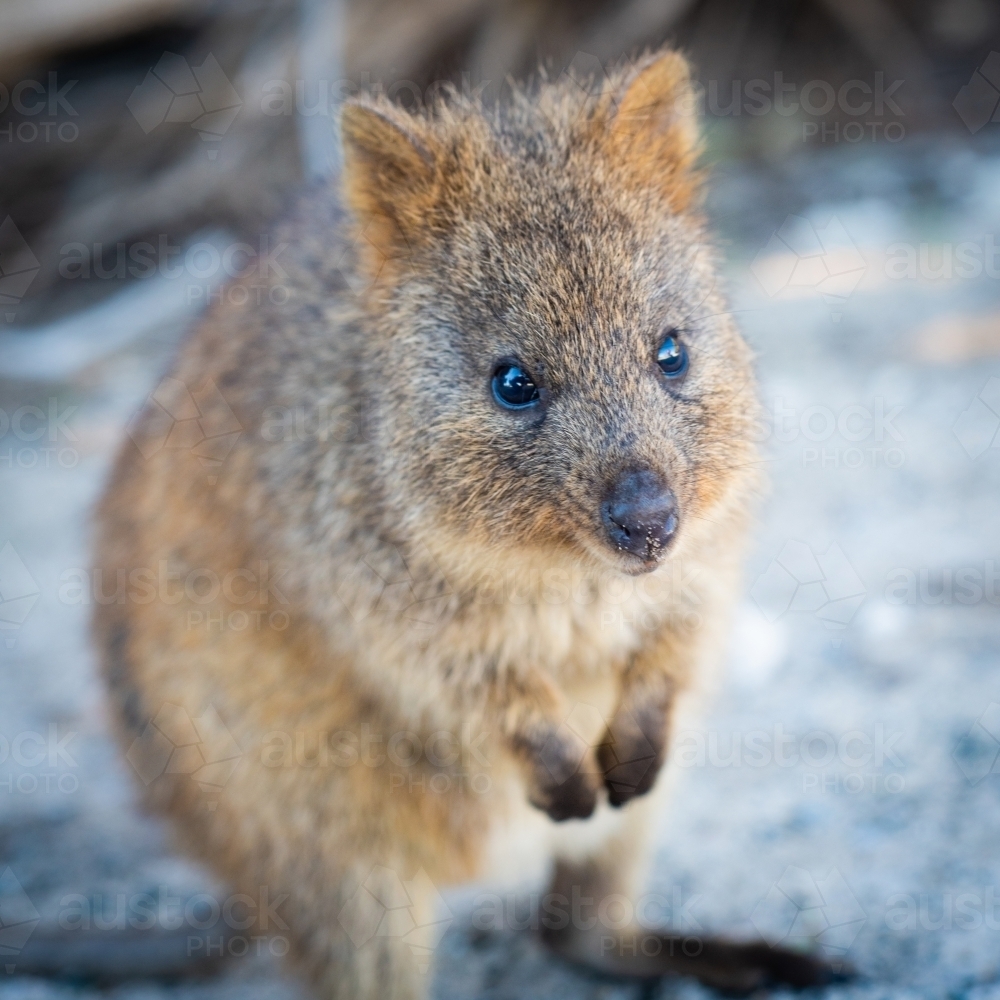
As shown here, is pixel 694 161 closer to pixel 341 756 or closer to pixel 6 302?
pixel 341 756

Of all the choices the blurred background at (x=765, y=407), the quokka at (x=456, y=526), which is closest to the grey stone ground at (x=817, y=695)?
the blurred background at (x=765, y=407)

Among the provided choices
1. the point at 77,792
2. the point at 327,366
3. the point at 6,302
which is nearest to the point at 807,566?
the point at 327,366

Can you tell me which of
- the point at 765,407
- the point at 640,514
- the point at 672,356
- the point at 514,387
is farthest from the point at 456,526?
the point at 765,407

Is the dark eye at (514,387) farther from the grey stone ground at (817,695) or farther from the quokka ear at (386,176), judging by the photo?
the grey stone ground at (817,695)

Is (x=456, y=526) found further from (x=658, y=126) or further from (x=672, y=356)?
(x=658, y=126)

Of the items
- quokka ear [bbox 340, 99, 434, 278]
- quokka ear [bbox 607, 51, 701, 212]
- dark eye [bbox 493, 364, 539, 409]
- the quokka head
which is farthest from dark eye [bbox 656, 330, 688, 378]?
quokka ear [bbox 340, 99, 434, 278]

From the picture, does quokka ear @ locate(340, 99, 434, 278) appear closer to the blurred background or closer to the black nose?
the blurred background

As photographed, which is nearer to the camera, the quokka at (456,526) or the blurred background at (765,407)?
the quokka at (456,526)
